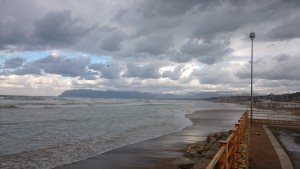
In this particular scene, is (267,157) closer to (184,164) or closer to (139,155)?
(184,164)

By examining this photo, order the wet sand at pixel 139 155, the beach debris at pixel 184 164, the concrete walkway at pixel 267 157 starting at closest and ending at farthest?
1. the concrete walkway at pixel 267 157
2. the beach debris at pixel 184 164
3. the wet sand at pixel 139 155

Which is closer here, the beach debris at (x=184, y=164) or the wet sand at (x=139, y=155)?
the beach debris at (x=184, y=164)

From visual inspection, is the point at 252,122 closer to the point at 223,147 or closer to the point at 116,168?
the point at 116,168

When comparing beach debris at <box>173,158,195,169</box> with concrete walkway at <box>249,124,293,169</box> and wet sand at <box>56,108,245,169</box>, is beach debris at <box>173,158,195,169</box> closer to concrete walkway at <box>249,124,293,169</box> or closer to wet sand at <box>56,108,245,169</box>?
wet sand at <box>56,108,245,169</box>

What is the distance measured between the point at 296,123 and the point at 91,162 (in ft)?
65.9

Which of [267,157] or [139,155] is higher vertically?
[267,157]

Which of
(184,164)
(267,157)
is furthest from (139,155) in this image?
(267,157)

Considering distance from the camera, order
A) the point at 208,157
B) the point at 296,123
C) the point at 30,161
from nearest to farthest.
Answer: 1. the point at 208,157
2. the point at 30,161
3. the point at 296,123

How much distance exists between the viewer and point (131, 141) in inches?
747

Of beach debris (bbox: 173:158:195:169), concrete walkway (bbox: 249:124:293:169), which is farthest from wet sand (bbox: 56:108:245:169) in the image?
concrete walkway (bbox: 249:124:293:169)

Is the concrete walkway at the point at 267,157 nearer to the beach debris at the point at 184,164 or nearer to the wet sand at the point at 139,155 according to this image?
the beach debris at the point at 184,164

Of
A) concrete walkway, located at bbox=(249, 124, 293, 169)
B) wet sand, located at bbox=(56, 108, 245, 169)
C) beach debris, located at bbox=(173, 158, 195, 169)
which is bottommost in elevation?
wet sand, located at bbox=(56, 108, 245, 169)

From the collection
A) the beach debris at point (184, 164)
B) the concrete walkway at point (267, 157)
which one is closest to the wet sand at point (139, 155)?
the beach debris at point (184, 164)

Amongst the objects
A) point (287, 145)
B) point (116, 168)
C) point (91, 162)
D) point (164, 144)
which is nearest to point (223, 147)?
point (116, 168)
